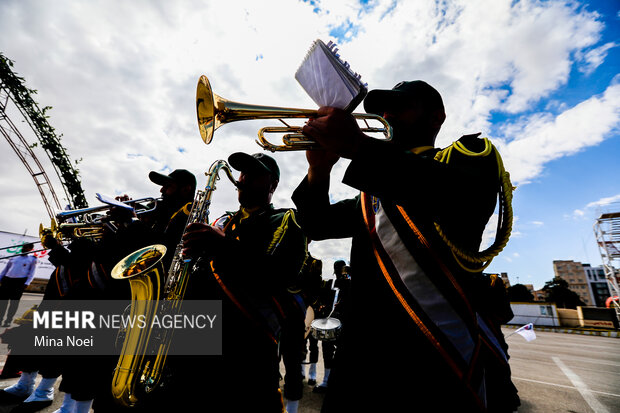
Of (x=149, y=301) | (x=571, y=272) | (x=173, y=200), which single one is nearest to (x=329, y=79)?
(x=149, y=301)

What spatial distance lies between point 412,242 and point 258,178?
7.14 ft

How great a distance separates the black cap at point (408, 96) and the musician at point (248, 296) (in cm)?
147

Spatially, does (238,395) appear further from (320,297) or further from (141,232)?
(320,297)

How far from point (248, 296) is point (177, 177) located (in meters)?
2.51

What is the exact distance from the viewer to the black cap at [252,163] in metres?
2.94

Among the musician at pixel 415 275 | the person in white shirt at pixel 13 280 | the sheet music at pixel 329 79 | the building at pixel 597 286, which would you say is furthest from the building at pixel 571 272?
the person in white shirt at pixel 13 280

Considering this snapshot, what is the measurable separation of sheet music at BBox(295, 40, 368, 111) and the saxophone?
80.3 inches

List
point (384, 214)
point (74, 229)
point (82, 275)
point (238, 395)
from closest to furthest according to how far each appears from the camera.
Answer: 1. point (384, 214)
2. point (238, 395)
3. point (82, 275)
4. point (74, 229)

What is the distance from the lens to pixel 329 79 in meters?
1.04

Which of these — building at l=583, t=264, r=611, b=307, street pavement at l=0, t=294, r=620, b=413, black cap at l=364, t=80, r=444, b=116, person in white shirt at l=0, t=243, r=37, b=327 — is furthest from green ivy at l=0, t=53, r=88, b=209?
building at l=583, t=264, r=611, b=307

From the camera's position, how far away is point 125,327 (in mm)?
2881

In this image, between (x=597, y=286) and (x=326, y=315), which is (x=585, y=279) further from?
(x=326, y=315)

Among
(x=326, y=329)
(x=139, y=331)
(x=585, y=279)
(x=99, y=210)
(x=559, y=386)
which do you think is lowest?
(x=559, y=386)

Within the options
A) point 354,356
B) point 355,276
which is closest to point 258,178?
point 355,276
